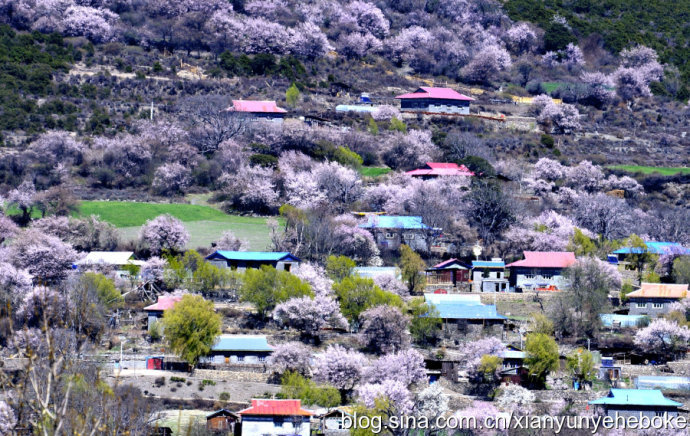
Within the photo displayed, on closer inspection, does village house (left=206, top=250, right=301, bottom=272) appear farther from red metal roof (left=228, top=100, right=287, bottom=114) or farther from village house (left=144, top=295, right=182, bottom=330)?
red metal roof (left=228, top=100, right=287, bottom=114)

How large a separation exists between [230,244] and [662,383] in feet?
72.6

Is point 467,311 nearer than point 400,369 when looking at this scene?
No

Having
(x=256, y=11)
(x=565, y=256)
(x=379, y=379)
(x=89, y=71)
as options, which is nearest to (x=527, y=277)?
(x=565, y=256)

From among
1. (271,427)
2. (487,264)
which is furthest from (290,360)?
(487,264)

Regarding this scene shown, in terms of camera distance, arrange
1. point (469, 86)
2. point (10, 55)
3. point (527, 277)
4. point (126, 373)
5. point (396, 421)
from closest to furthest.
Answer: point (396, 421) → point (126, 373) → point (527, 277) → point (10, 55) → point (469, 86)

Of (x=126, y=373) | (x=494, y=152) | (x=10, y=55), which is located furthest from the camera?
(x=10, y=55)

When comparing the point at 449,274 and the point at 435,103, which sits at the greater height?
the point at 435,103

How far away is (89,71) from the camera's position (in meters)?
93.0

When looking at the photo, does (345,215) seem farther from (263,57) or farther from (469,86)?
(469,86)

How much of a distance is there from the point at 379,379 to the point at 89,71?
170ft

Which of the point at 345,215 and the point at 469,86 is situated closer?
the point at 345,215

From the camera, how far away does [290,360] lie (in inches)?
1919

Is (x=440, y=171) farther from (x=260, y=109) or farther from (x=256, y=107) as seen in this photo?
(x=256, y=107)

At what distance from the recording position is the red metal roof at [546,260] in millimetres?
62250
